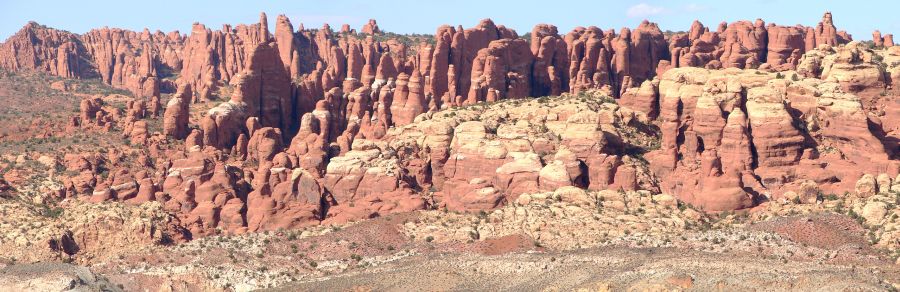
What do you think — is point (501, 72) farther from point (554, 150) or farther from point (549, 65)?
point (554, 150)

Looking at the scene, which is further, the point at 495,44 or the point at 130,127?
the point at 495,44

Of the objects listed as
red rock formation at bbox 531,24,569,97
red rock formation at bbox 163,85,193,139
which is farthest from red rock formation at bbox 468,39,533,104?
red rock formation at bbox 163,85,193,139

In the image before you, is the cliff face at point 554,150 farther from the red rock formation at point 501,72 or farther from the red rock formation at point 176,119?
the red rock formation at point 501,72

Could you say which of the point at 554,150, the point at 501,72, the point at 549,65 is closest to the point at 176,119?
the point at 501,72

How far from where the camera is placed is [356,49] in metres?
173

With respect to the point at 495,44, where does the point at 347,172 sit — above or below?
below

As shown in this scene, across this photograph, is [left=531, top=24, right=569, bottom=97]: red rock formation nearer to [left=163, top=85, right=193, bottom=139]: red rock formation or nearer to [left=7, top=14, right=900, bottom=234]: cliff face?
[left=7, top=14, right=900, bottom=234]: cliff face

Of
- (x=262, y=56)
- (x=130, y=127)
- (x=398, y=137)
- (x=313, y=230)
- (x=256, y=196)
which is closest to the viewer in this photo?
(x=313, y=230)

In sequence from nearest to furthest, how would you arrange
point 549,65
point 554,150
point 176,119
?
point 554,150
point 176,119
point 549,65

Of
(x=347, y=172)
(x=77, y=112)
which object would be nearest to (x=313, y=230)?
(x=347, y=172)

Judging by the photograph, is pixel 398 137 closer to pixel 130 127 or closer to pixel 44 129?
pixel 130 127

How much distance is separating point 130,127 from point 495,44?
4517cm

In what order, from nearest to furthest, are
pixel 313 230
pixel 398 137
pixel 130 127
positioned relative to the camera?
pixel 313 230, pixel 398 137, pixel 130 127

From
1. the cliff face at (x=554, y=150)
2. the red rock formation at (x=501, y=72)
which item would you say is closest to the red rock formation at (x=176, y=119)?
the cliff face at (x=554, y=150)
